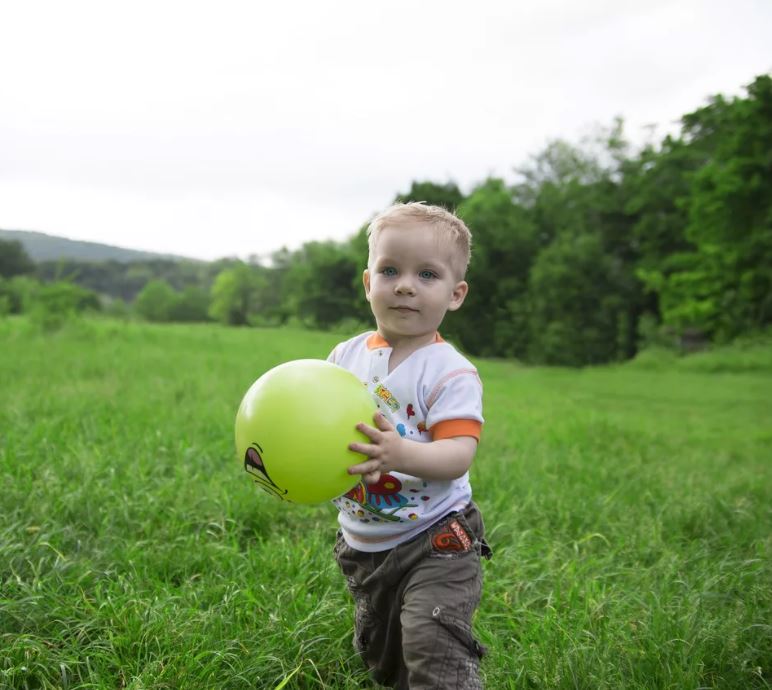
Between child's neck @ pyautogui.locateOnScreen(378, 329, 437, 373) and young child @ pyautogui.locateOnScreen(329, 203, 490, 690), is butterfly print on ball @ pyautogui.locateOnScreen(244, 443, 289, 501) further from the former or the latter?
child's neck @ pyautogui.locateOnScreen(378, 329, 437, 373)

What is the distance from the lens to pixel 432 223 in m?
1.94

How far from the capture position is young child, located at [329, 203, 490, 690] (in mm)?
1832

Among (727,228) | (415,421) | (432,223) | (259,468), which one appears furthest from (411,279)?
(727,228)

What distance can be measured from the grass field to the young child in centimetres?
48

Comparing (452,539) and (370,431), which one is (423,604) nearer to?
(452,539)

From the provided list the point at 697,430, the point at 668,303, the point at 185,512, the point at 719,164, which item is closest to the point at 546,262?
the point at 668,303

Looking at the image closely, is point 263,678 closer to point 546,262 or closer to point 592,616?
point 592,616

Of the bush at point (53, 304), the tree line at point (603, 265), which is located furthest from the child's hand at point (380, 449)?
the bush at point (53, 304)

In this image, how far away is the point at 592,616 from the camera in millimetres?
2615

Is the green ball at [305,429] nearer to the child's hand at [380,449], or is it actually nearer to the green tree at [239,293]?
the child's hand at [380,449]

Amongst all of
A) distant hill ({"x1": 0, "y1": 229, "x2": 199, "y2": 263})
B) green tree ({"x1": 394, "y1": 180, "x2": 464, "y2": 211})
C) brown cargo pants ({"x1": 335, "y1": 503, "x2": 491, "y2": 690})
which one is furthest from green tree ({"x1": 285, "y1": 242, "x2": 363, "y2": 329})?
brown cargo pants ({"x1": 335, "y1": 503, "x2": 491, "y2": 690})

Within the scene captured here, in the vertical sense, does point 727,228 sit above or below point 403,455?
above

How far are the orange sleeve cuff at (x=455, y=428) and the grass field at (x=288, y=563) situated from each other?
2.99 ft

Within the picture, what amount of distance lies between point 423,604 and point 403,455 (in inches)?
18.3
